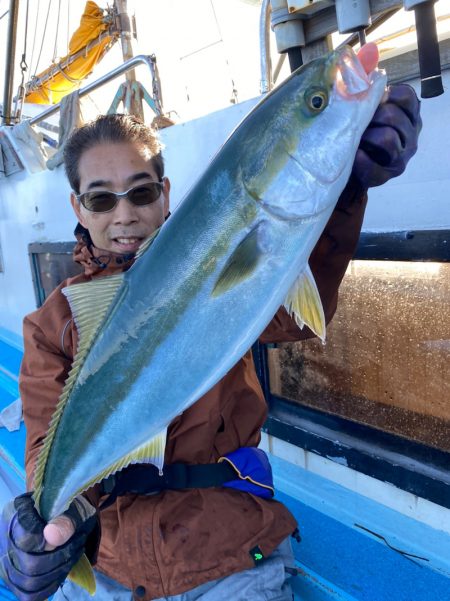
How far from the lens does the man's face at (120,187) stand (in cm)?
202

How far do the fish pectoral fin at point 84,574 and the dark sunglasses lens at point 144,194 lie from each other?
4.39 ft

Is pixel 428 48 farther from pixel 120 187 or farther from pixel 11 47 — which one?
pixel 11 47

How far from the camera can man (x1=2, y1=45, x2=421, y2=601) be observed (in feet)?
5.65

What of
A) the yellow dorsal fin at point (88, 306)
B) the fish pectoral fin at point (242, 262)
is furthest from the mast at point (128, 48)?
the fish pectoral fin at point (242, 262)

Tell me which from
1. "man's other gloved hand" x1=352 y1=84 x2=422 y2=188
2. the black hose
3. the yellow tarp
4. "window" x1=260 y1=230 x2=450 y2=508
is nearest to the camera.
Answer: "man's other gloved hand" x1=352 y1=84 x2=422 y2=188

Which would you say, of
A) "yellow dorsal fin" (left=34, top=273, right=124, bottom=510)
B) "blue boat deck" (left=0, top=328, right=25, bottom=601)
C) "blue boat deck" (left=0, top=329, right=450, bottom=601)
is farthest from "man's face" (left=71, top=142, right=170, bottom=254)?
"blue boat deck" (left=0, top=328, right=25, bottom=601)

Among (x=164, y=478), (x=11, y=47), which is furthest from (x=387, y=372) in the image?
(x=11, y=47)

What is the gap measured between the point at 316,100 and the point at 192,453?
1349 millimetres

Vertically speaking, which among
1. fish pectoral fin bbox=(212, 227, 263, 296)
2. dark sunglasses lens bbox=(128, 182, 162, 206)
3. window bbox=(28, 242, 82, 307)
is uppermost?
dark sunglasses lens bbox=(128, 182, 162, 206)

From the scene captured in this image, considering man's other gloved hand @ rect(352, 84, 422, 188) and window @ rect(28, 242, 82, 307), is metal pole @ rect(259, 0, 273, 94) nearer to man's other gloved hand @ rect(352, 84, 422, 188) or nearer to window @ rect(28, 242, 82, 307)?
man's other gloved hand @ rect(352, 84, 422, 188)

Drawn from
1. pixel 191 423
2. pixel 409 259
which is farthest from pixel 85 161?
pixel 409 259

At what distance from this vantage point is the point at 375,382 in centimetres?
266

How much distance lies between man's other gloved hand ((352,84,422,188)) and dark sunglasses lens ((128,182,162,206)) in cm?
89

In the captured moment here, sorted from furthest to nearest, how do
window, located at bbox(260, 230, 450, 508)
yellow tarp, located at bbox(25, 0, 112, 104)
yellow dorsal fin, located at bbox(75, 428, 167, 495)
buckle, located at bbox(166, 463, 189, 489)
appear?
yellow tarp, located at bbox(25, 0, 112, 104)
window, located at bbox(260, 230, 450, 508)
buckle, located at bbox(166, 463, 189, 489)
yellow dorsal fin, located at bbox(75, 428, 167, 495)
